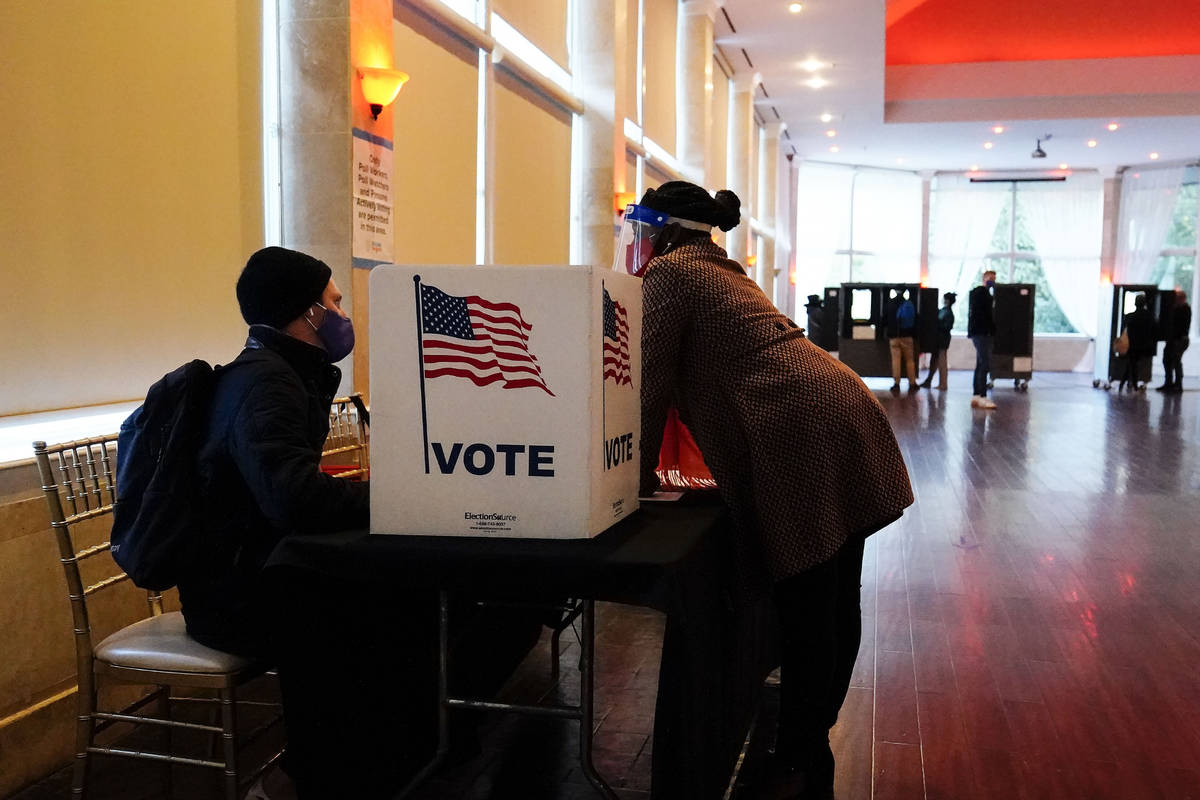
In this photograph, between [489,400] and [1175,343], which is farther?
[1175,343]

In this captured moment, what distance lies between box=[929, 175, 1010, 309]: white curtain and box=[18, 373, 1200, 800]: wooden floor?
18.3 m

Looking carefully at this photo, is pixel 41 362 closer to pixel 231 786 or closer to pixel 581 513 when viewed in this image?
pixel 231 786

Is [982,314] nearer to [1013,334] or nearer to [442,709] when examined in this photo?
[1013,334]

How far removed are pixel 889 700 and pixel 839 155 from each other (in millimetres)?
21393

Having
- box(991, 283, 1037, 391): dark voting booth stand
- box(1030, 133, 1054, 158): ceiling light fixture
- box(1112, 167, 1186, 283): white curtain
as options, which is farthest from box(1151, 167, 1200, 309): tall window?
box(991, 283, 1037, 391): dark voting booth stand

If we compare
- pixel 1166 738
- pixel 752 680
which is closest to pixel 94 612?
pixel 752 680

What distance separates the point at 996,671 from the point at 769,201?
56.8ft

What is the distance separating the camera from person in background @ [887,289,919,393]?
16.9 metres

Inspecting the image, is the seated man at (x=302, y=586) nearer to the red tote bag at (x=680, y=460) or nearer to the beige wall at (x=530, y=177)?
the red tote bag at (x=680, y=460)

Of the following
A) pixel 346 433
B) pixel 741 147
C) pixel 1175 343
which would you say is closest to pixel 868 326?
pixel 741 147

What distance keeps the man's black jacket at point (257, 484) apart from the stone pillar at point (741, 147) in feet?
47.2

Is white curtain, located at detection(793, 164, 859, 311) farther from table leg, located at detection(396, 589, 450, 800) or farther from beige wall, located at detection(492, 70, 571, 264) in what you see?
table leg, located at detection(396, 589, 450, 800)

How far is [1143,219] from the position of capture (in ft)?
74.5

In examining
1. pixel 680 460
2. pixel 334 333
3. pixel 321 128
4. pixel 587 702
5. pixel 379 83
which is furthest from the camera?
pixel 379 83
